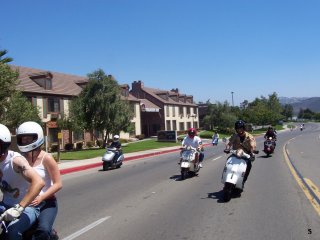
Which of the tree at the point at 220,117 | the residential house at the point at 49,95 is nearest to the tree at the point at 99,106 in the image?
the residential house at the point at 49,95

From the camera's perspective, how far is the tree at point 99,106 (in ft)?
139

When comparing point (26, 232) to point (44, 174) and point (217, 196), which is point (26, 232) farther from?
point (217, 196)

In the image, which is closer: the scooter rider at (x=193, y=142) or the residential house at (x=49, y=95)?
the scooter rider at (x=193, y=142)

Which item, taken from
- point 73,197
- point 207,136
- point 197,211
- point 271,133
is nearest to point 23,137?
point 197,211

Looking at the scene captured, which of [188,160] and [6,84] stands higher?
[6,84]

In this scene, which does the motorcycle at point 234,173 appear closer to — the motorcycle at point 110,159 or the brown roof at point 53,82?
the motorcycle at point 110,159

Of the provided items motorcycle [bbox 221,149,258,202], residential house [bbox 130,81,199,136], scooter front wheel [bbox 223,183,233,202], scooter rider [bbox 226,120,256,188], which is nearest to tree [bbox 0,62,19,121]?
scooter rider [bbox 226,120,256,188]

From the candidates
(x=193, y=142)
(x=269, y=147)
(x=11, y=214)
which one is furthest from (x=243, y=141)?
(x=269, y=147)

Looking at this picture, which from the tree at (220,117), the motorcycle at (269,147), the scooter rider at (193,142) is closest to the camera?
the scooter rider at (193,142)

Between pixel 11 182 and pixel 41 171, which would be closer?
pixel 11 182

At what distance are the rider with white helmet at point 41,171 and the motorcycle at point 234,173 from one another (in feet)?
19.3

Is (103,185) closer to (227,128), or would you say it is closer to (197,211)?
(197,211)

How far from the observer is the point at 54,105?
4419 centimetres

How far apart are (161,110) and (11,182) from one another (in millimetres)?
68907
